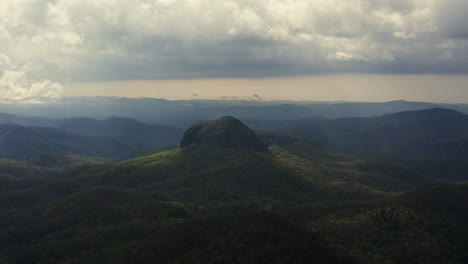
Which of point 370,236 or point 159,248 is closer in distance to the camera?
point 159,248

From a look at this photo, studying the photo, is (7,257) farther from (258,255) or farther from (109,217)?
(258,255)

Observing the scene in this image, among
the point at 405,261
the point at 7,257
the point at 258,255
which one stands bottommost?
the point at 7,257

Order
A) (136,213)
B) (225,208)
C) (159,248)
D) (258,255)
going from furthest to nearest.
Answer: (225,208)
(136,213)
(159,248)
(258,255)

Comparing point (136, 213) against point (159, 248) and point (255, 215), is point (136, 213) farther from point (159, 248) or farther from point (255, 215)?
point (255, 215)

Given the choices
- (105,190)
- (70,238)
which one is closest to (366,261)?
(70,238)

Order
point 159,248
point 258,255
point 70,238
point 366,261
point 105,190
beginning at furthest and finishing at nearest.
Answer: point 105,190 → point 70,238 → point 159,248 → point 366,261 → point 258,255

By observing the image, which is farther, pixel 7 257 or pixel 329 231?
pixel 7 257

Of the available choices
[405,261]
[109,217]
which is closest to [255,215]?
[405,261]

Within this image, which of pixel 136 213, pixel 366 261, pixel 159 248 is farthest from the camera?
pixel 136 213

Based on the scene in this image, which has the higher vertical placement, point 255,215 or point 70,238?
point 255,215
